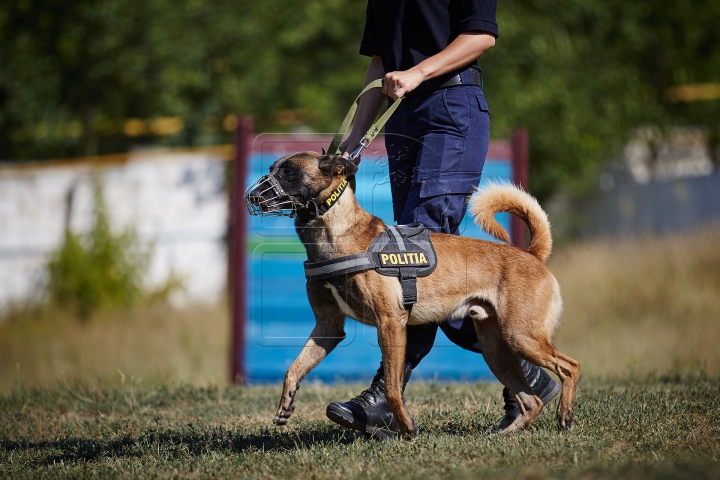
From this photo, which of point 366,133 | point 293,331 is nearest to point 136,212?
point 293,331

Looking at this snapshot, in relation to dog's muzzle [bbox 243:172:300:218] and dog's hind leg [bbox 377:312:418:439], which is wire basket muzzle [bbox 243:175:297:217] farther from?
dog's hind leg [bbox 377:312:418:439]

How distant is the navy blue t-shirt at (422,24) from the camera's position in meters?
3.63

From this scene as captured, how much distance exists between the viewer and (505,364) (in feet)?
12.8

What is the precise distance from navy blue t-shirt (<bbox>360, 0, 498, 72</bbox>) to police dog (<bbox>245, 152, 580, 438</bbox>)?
732 millimetres

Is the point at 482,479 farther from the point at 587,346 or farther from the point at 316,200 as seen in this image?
the point at 587,346

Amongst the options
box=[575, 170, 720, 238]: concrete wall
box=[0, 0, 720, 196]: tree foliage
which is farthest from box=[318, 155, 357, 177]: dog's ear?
box=[575, 170, 720, 238]: concrete wall

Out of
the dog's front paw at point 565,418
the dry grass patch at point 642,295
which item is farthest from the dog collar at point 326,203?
the dry grass patch at point 642,295

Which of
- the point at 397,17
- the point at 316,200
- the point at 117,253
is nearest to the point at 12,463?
the point at 316,200

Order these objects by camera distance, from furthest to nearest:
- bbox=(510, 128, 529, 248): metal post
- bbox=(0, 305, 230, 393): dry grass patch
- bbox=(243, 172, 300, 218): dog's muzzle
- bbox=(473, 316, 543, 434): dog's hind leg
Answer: bbox=(0, 305, 230, 393): dry grass patch
bbox=(510, 128, 529, 248): metal post
bbox=(473, 316, 543, 434): dog's hind leg
bbox=(243, 172, 300, 218): dog's muzzle

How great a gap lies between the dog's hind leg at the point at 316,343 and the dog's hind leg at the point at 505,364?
74 centimetres

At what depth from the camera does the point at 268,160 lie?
6980mm

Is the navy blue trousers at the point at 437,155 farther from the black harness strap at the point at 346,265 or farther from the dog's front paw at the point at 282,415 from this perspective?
the dog's front paw at the point at 282,415

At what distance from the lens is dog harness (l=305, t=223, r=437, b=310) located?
3.38 meters

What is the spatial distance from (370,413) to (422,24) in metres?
1.90
